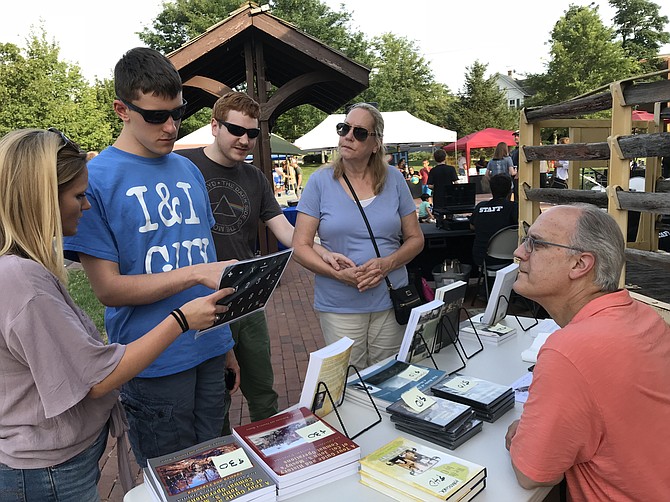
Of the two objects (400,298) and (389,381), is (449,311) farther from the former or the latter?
(389,381)

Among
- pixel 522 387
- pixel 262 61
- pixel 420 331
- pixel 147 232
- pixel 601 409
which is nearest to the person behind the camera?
pixel 601 409

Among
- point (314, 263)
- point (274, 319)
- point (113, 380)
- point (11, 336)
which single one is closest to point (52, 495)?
point (113, 380)

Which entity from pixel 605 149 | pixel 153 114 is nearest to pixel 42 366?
pixel 153 114

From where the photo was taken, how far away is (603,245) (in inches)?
64.3

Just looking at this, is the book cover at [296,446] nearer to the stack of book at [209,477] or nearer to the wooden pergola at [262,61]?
the stack of book at [209,477]

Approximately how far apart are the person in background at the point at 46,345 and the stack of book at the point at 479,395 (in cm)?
107

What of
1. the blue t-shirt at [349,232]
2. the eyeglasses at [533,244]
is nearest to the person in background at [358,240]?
the blue t-shirt at [349,232]

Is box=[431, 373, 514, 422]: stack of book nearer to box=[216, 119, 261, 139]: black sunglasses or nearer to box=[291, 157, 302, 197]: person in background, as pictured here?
box=[216, 119, 261, 139]: black sunglasses

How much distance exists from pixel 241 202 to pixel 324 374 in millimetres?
1411

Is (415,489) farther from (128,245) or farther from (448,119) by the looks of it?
(448,119)

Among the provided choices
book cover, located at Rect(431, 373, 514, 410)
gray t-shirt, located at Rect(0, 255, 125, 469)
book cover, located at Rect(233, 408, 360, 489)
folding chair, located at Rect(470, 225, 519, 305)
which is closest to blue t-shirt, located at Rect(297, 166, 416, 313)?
book cover, located at Rect(431, 373, 514, 410)

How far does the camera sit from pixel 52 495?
1.44 m

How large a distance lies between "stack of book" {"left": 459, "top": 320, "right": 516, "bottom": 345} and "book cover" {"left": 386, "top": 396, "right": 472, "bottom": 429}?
2.91 feet

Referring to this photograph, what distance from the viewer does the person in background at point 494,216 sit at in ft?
19.6
